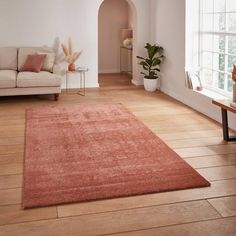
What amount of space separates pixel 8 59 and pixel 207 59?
3.52 meters

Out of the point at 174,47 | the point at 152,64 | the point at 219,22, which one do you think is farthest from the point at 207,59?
the point at 152,64

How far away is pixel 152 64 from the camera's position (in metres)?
7.29

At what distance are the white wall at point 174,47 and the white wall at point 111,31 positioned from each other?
2.39 meters

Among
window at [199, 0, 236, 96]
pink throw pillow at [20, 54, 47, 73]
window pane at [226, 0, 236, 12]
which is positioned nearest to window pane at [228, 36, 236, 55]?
window at [199, 0, 236, 96]

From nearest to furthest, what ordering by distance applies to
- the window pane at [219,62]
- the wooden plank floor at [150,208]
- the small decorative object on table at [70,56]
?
the wooden plank floor at [150,208], the window pane at [219,62], the small decorative object on table at [70,56]

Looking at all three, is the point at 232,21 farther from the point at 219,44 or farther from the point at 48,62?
the point at 48,62

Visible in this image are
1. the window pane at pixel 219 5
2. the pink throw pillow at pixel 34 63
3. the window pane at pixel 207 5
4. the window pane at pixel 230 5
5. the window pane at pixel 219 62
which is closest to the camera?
the window pane at pixel 230 5

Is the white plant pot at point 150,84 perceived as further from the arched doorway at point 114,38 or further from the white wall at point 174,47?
the arched doorway at point 114,38

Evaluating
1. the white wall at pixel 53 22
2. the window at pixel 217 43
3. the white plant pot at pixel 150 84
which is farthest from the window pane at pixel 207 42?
the white wall at pixel 53 22

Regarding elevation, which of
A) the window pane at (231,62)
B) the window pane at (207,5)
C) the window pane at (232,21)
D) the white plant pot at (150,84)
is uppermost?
the window pane at (207,5)

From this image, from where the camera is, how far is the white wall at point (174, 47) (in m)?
5.87

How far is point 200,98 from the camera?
18.5 ft

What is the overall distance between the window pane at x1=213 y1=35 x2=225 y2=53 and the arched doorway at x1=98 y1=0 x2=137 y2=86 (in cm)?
412

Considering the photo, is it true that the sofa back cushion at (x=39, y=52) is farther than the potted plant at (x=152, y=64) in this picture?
No
